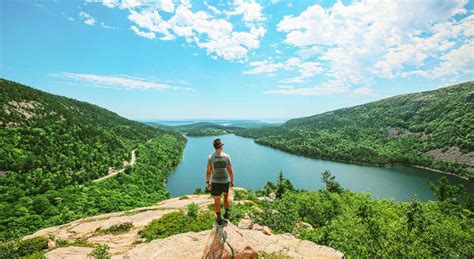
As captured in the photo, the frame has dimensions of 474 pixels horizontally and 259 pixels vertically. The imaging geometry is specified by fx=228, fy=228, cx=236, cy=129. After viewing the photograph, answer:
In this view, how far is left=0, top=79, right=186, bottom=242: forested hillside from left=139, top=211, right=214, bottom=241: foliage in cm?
3997

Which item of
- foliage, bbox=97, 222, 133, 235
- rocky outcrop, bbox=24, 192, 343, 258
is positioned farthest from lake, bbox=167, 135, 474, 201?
rocky outcrop, bbox=24, 192, 343, 258

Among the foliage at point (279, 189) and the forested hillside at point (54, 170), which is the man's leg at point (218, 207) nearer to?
the foliage at point (279, 189)

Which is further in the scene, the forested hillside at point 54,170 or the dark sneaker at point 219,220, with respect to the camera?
the forested hillside at point 54,170

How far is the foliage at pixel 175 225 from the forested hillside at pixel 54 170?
3997 centimetres

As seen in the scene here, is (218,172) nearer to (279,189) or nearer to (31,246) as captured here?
(31,246)

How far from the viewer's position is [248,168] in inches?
5359

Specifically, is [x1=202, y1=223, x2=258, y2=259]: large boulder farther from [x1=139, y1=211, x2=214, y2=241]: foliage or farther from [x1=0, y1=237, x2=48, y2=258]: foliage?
[x1=0, y1=237, x2=48, y2=258]: foliage

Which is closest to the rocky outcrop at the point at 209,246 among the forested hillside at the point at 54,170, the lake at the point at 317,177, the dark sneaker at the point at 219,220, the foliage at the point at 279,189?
the dark sneaker at the point at 219,220

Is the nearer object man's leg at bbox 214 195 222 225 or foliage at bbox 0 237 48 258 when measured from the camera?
man's leg at bbox 214 195 222 225

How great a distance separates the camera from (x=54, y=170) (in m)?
69.2

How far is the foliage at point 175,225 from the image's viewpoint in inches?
606

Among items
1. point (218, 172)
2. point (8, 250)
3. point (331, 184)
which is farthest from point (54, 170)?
point (331, 184)

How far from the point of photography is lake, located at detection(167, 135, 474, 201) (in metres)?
92.3

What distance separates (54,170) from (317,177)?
347ft
